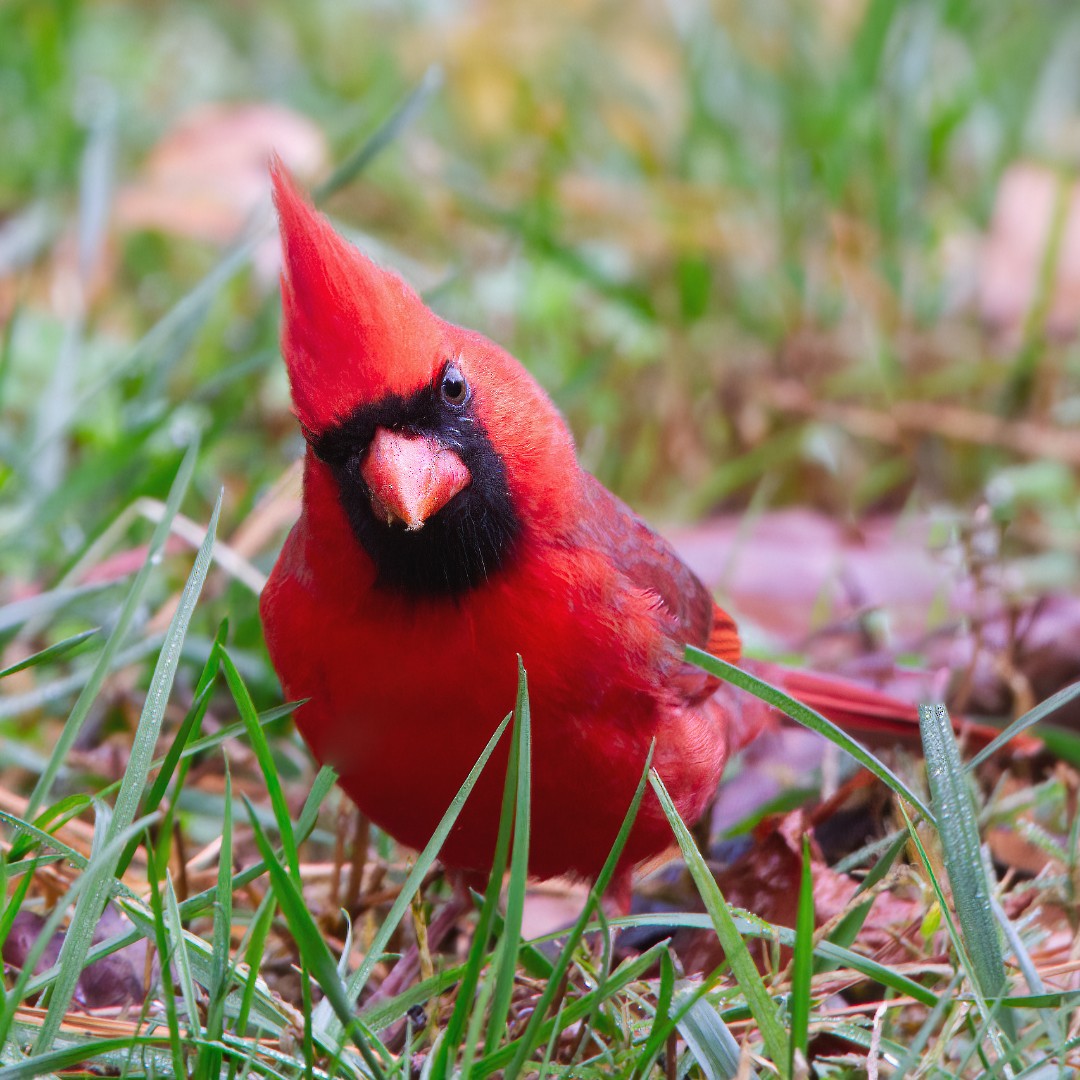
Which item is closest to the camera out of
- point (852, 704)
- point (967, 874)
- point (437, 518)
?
point (967, 874)

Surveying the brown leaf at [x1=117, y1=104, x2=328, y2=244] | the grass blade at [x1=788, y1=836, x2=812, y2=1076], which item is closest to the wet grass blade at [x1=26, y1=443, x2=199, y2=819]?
the grass blade at [x1=788, y1=836, x2=812, y2=1076]

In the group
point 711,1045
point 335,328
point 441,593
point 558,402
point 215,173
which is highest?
point 215,173

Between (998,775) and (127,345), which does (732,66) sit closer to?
(127,345)

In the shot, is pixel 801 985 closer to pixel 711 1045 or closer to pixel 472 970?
pixel 711 1045

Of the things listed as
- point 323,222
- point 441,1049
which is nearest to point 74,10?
point 323,222

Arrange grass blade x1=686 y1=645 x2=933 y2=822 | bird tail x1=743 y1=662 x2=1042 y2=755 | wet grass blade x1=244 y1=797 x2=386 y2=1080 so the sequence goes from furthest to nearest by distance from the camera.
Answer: bird tail x1=743 y1=662 x2=1042 y2=755 → grass blade x1=686 y1=645 x2=933 y2=822 → wet grass blade x1=244 y1=797 x2=386 y2=1080

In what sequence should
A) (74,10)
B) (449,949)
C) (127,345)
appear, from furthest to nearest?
(74,10)
(127,345)
(449,949)

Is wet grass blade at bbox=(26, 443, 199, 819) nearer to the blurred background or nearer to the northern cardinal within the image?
the northern cardinal

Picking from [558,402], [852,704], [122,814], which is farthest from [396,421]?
[558,402]
